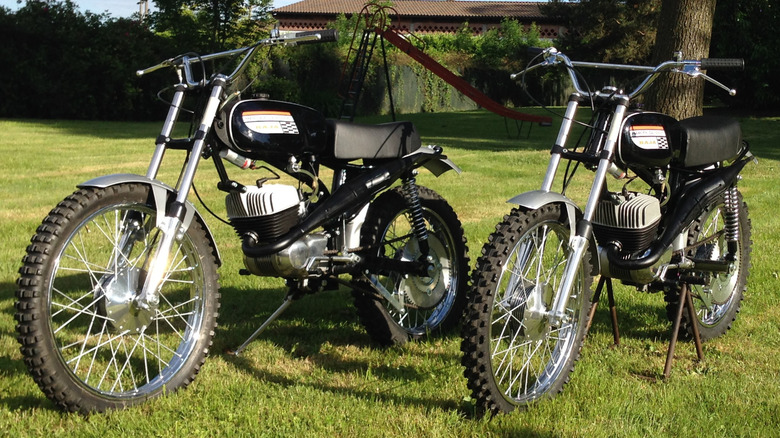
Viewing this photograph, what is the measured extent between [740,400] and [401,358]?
5.28ft

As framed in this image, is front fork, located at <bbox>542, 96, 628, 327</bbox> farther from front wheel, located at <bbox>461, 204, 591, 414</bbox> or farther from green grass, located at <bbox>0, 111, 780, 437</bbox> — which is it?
green grass, located at <bbox>0, 111, 780, 437</bbox>

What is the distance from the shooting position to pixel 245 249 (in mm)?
3912

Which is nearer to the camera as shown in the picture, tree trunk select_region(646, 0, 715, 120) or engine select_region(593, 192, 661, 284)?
engine select_region(593, 192, 661, 284)

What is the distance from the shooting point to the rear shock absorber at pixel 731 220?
466 cm

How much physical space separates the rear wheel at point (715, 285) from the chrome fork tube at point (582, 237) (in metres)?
1.10

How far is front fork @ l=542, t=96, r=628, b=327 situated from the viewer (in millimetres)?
3516

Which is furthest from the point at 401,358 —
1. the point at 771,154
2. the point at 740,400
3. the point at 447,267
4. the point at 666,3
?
the point at 771,154

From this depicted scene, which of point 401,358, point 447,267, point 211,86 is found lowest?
point 401,358

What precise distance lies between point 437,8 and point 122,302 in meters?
56.0

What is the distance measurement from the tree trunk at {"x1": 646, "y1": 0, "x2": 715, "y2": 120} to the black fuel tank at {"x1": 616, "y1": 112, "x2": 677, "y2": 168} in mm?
7737

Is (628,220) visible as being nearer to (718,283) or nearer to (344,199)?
(718,283)

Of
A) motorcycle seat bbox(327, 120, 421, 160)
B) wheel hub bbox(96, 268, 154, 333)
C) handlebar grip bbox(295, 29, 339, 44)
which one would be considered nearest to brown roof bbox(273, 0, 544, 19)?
motorcycle seat bbox(327, 120, 421, 160)

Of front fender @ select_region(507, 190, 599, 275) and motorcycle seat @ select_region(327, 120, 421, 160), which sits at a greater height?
motorcycle seat @ select_region(327, 120, 421, 160)

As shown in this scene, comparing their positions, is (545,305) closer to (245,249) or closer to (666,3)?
(245,249)
